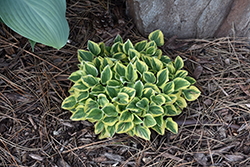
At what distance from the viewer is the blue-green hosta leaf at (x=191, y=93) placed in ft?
4.40

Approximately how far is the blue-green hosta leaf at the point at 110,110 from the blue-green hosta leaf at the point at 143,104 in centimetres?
15

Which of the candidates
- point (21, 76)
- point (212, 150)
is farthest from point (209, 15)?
point (21, 76)

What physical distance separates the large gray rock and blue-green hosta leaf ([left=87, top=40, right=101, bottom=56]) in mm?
529

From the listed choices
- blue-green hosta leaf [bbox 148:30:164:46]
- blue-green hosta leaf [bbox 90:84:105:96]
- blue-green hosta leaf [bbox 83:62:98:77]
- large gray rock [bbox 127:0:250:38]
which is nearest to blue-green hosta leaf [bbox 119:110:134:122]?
blue-green hosta leaf [bbox 90:84:105:96]

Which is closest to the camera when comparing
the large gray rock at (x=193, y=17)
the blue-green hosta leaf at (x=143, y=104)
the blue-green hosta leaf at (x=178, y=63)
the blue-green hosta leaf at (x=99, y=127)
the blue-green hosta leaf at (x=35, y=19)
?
the blue-green hosta leaf at (x=35, y=19)

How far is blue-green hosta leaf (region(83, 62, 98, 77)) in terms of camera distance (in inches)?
51.9

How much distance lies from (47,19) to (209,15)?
3.99 ft

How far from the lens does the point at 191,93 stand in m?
1.35

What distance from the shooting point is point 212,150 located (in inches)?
53.7

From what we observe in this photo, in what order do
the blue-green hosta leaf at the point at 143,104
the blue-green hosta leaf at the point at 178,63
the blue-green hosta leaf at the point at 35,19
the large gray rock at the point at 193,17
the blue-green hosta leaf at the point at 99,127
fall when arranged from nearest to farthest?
the blue-green hosta leaf at the point at 35,19 < the blue-green hosta leaf at the point at 143,104 < the blue-green hosta leaf at the point at 99,127 < the blue-green hosta leaf at the point at 178,63 < the large gray rock at the point at 193,17

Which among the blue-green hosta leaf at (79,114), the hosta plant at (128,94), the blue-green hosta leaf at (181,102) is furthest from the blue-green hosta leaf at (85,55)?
the blue-green hosta leaf at (181,102)

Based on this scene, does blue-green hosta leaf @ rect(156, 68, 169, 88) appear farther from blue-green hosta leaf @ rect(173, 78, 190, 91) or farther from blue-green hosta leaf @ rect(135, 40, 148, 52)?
blue-green hosta leaf @ rect(135, 40, 148, 52)

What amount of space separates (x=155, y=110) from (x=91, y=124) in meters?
0.53

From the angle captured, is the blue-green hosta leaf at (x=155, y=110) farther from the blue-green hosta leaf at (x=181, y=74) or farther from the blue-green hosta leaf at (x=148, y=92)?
the blue-green hosta leaf at (x=181, y=74)
